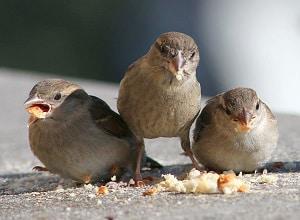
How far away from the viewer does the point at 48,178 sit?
6.32m

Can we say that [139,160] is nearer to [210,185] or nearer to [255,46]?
[210,185]

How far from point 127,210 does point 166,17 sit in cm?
1074

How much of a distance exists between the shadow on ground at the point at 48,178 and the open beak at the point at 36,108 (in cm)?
48

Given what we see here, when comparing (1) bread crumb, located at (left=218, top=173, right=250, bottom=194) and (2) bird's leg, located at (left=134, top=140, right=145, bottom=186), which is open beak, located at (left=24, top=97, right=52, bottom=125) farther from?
(1) bread crumb, located at (left=218, top=173, right=250, bottom=194)

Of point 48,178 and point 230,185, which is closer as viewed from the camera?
point 230,185

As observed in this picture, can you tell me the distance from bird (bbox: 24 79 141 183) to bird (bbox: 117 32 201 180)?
17 cm

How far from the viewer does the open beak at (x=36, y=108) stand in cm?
543

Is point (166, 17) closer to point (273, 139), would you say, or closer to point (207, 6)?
point (207, 6)

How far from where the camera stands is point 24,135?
26.6 ft

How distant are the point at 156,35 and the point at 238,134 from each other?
9.09 metres

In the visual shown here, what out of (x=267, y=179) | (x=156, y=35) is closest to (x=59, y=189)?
(x=267, y=179)

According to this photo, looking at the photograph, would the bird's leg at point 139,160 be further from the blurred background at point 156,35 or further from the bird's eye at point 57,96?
the blurred background at point 156,35

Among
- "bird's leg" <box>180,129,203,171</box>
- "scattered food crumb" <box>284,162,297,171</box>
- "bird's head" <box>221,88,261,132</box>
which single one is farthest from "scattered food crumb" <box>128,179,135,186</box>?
"scattered food crumb" <box>284,162,297,171</box>

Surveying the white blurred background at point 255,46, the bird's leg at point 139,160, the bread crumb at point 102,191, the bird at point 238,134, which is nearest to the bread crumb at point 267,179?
the bird at point 238,134
